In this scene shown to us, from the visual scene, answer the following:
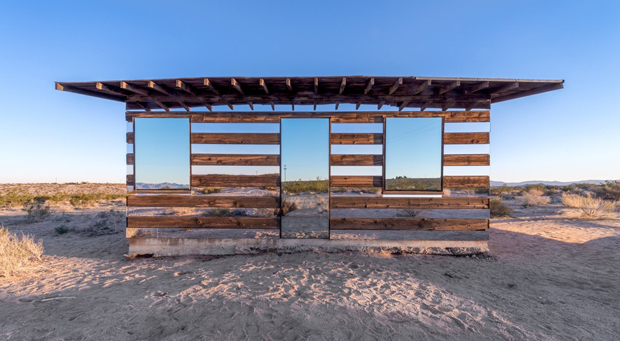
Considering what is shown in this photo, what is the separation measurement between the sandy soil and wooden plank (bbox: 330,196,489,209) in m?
0.96

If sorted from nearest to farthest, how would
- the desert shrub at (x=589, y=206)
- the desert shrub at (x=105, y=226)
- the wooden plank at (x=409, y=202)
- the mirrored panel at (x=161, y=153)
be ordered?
the wooden plank at (x=409, y=202) < the mirrored panel at (x=161, y=153) < the desert shrub at (x=105, y=226) < the desert shrub at (x=589, y=206)

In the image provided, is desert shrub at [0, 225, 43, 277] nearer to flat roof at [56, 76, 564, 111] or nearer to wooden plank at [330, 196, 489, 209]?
flat roof at [56, 76, 564, 111]

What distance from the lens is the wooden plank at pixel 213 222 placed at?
437 centimetres

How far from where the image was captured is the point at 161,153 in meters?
4.55

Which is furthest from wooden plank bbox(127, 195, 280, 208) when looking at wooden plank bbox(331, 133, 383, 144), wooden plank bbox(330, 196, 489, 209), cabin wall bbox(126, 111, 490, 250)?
wooden plank bbox(331, 133, 383, 144)

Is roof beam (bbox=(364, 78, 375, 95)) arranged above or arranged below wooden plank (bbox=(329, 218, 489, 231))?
above

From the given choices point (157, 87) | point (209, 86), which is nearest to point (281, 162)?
point (209, 86)

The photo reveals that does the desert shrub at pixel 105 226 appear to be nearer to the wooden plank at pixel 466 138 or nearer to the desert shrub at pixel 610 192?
the wooden plank at pixel 466 138

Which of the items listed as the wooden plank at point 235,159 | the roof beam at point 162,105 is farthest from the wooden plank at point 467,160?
the roof beam at point 162,105

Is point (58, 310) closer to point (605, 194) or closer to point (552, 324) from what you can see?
point (552, 324)

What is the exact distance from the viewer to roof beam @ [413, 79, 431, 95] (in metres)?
3.86

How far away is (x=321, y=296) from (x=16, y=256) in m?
5.61

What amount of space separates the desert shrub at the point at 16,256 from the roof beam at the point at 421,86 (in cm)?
753

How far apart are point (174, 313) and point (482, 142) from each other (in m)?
5.64
